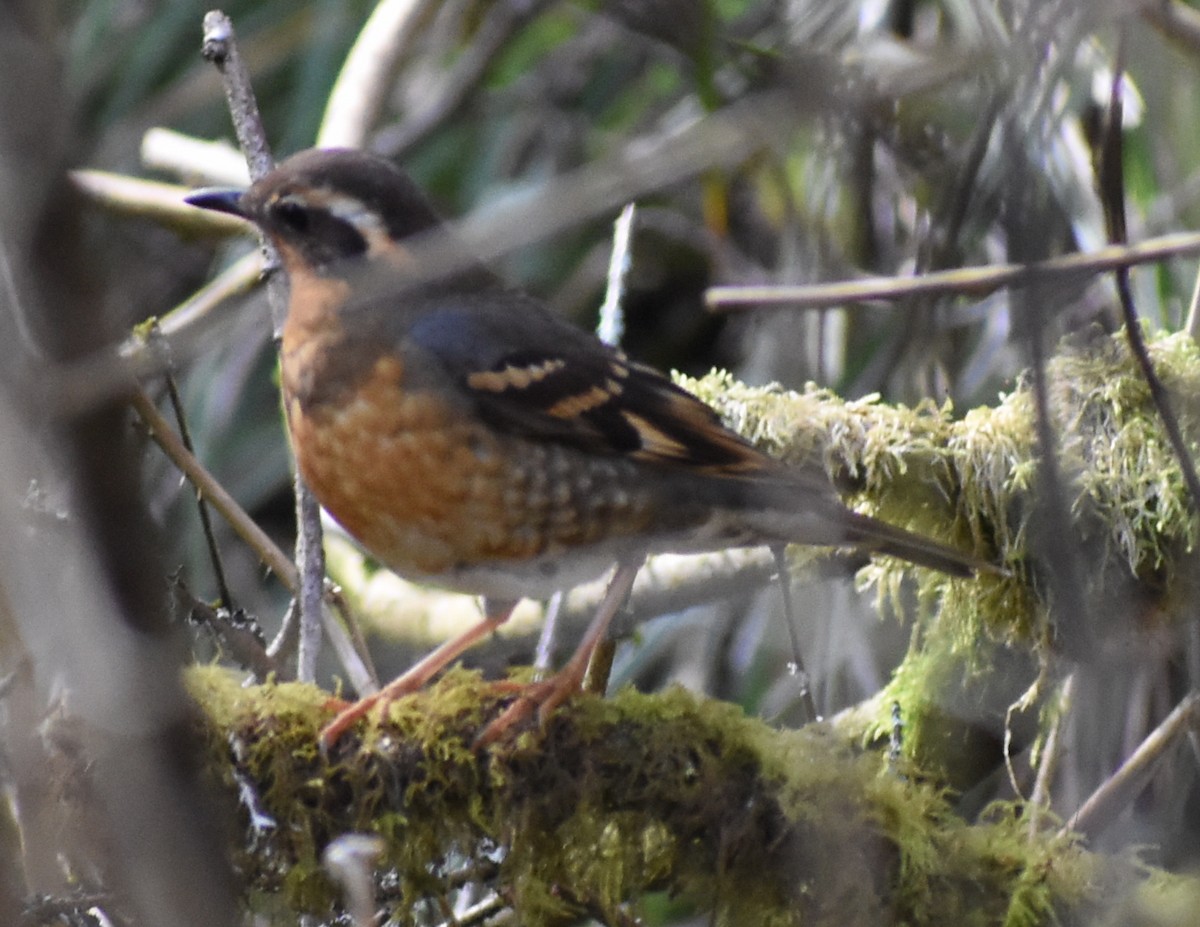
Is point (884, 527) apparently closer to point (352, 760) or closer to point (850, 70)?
point (850, 70)

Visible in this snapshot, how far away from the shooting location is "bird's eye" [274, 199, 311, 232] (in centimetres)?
329

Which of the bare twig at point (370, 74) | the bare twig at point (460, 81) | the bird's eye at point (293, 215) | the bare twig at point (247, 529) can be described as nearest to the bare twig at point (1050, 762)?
the bare twig at point (247, 529)

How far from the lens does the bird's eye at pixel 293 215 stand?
10.8 feet

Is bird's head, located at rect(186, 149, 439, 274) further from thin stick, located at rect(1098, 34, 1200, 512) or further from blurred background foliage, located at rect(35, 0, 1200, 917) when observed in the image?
thin stick, located at rect(1098, 34, 1200, 512)

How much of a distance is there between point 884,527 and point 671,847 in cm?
81

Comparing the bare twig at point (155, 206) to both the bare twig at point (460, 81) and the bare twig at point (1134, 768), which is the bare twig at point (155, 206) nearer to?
the bare twig at point (460, 81)

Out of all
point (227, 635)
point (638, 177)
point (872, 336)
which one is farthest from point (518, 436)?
point (872, 336)

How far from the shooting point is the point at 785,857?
2.70m

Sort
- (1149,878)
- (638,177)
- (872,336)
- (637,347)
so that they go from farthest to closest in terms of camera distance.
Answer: (637,347)
(872,336)
(1149,878)
(638,177)

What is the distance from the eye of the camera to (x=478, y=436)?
311cm

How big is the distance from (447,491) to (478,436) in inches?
5.2

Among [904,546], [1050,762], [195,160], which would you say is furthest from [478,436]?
[195,160]

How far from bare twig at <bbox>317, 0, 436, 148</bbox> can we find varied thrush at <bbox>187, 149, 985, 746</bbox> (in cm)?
91

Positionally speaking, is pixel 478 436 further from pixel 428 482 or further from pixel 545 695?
pixel 545 695
